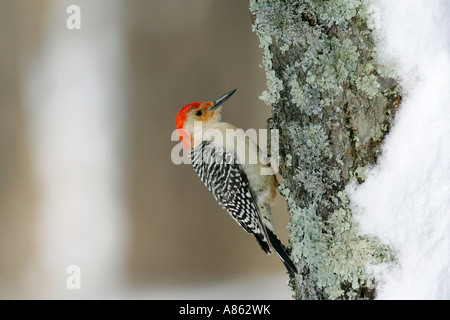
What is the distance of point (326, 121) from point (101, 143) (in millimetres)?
2560

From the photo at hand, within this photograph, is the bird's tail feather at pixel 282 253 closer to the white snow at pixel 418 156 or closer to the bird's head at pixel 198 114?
the white snow at pixel 418 156

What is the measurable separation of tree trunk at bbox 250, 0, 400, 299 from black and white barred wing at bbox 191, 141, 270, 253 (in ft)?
2.03

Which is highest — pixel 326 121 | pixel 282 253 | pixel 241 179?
pixel 241 179

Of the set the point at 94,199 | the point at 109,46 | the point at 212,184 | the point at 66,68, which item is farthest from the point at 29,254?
the point at 212,184

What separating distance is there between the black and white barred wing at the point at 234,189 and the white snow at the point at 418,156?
948 mm

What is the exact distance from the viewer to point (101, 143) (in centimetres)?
357

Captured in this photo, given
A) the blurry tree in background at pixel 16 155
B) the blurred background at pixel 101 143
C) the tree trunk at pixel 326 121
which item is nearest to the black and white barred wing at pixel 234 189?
the tree trunk at pixel 326 121

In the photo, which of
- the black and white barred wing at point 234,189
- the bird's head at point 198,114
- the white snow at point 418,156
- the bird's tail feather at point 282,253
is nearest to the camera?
the white snow at point 418,156

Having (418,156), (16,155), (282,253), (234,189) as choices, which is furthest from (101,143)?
(418,156)

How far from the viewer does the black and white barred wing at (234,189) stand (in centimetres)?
210

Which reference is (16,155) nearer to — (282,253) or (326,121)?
(282,253)

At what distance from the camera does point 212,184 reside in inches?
87.4

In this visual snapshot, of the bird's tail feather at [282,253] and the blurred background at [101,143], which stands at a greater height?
the blurred background at [101,143]

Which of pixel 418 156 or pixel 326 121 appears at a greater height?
pixel 326 121
